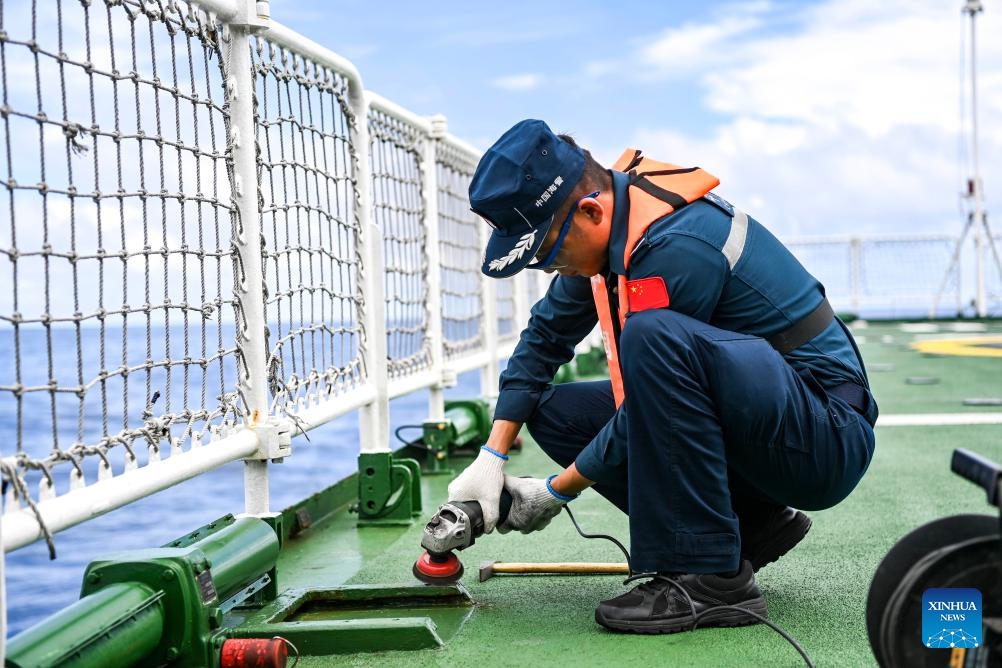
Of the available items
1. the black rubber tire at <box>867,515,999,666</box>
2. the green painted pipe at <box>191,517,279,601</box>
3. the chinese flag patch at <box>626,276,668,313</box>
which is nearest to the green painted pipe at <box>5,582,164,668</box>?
the green painted pipe at <box>191,517,279,601</box>

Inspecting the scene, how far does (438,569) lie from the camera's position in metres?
2.48

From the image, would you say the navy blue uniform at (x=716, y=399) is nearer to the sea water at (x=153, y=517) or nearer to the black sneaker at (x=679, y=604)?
the black sneaker at (x=679, y=604)

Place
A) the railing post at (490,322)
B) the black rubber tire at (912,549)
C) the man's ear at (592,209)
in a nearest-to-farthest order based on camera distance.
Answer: the black rubber tire at (912,549) < the man's ear at (592,209) < the railing post at (490,322)

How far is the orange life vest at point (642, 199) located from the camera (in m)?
2.23

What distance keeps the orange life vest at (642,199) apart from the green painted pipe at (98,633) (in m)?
0.97

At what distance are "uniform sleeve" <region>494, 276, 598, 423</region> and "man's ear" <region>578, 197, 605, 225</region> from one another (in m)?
0.35

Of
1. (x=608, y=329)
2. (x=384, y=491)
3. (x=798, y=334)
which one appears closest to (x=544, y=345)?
(x=608, y=329)

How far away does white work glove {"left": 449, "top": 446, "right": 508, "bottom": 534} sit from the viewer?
2.43 metres

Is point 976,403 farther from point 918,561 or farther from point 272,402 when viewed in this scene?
point 918,561

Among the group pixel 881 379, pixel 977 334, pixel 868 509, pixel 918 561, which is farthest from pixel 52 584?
pixel 977 334

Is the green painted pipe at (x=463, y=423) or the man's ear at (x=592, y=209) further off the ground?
the man's ear at (x=592, y=209)

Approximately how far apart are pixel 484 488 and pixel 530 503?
0.10 meters

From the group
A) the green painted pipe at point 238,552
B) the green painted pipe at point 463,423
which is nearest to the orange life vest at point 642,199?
the green painted pipe at point 238,552

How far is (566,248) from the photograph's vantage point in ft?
7.44
